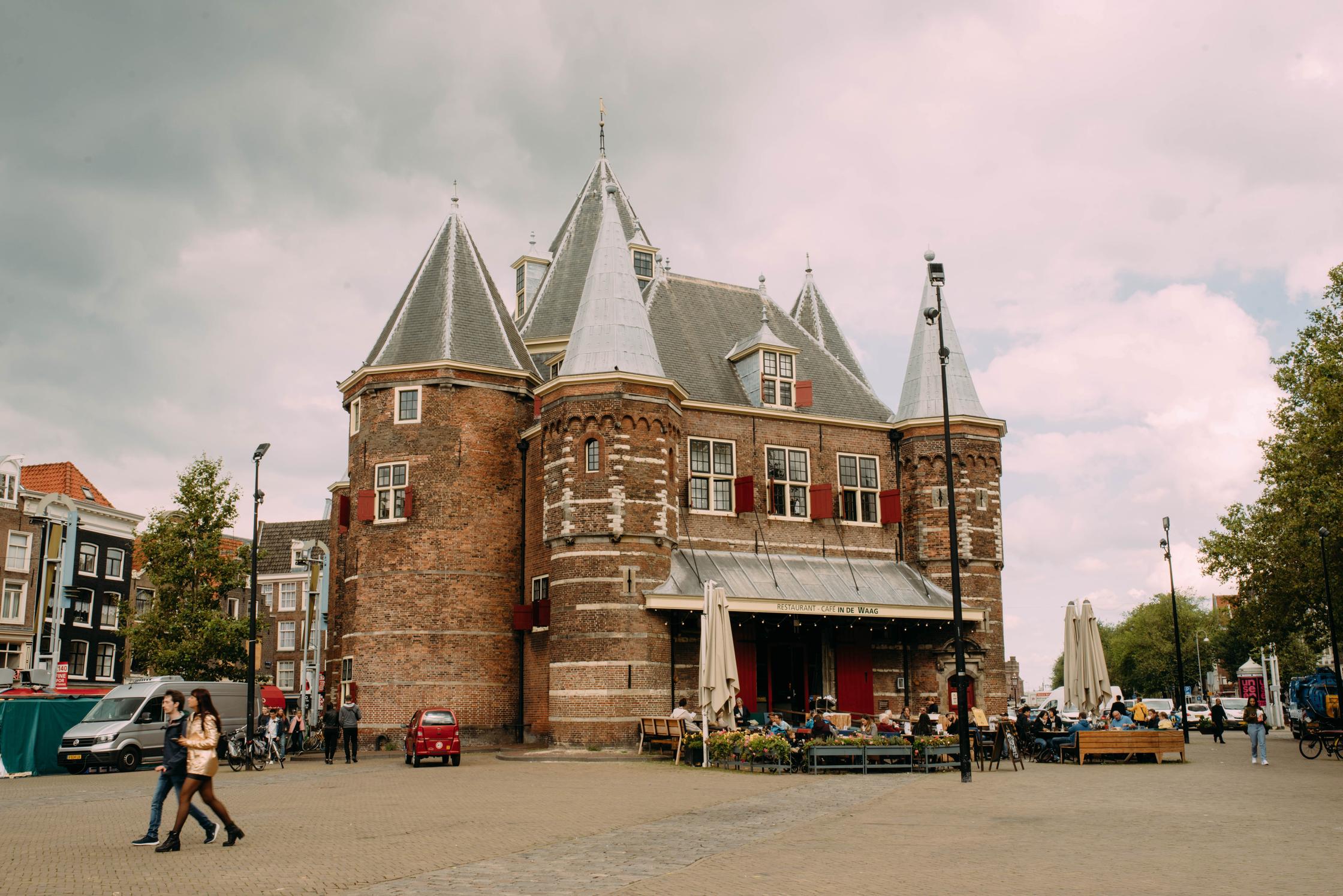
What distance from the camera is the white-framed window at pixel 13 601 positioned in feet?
140

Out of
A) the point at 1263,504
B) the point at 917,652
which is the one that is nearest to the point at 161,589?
the point at 917,652

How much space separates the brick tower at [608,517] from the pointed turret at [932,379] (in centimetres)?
873

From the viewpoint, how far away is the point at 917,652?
3288cm

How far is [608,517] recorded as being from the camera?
28.5 m

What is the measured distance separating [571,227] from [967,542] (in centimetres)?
1767

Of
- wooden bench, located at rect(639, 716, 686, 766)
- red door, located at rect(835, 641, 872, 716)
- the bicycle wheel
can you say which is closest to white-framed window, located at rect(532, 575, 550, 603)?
wooden bench, located at rect(639, 716, 686, 766)

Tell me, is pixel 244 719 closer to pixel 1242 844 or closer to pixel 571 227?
pixel 571 227

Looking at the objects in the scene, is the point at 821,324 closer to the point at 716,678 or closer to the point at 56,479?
the point at 716,678

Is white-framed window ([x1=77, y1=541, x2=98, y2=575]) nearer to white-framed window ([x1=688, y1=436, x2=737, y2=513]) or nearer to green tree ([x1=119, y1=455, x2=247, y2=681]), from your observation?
green tree ([x1=119, y1=455, x2=247, y2=681])

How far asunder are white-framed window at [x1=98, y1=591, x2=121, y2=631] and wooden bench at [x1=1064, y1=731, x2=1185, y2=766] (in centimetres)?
4064

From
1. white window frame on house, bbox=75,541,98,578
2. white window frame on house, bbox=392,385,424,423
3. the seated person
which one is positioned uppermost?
white window frame on house, bbox=392,385,424,423

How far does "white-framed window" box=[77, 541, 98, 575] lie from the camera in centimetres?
4672

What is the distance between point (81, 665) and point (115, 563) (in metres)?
4.67

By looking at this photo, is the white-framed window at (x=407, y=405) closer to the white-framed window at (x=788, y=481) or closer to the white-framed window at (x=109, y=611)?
the white-framed window at (x=788, y=481)
